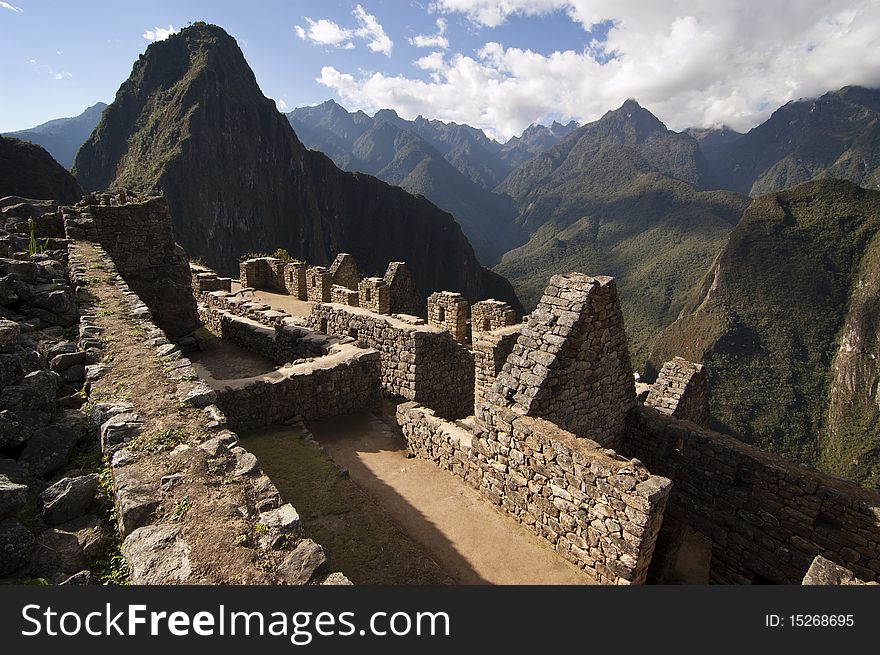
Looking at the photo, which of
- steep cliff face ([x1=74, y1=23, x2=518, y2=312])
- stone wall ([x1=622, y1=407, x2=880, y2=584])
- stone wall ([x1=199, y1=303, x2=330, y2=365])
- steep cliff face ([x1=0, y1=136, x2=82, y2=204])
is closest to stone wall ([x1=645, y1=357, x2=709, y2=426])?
stone wall ([x1=622, y1=407, x2=880, y2=584])

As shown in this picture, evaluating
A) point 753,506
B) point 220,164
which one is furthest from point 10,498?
point 220,164

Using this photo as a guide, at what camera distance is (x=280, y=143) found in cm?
13088

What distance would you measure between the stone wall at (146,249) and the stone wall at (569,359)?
8636mm

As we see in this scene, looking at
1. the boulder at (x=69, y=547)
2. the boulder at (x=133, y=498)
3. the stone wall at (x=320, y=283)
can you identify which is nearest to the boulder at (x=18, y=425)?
the boulder at (x=133, y=498)

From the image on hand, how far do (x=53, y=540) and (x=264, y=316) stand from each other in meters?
10.7

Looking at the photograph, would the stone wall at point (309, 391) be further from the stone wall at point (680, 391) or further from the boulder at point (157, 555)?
the stone wall at point (680, 391)

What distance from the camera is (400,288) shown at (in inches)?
705

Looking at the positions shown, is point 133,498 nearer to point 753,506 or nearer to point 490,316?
point 753,506

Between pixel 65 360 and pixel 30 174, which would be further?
pixel 30 174

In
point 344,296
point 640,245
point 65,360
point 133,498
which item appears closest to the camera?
point 133,498

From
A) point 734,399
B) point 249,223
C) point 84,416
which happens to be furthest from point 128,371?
point 249,223

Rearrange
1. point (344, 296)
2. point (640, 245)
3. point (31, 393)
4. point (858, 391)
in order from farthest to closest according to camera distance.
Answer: point (640, 245), point (858, 391), point (344, 296), point (31, 393)

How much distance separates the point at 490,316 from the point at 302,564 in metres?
11.0

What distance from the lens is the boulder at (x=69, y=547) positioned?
7.65 ft
